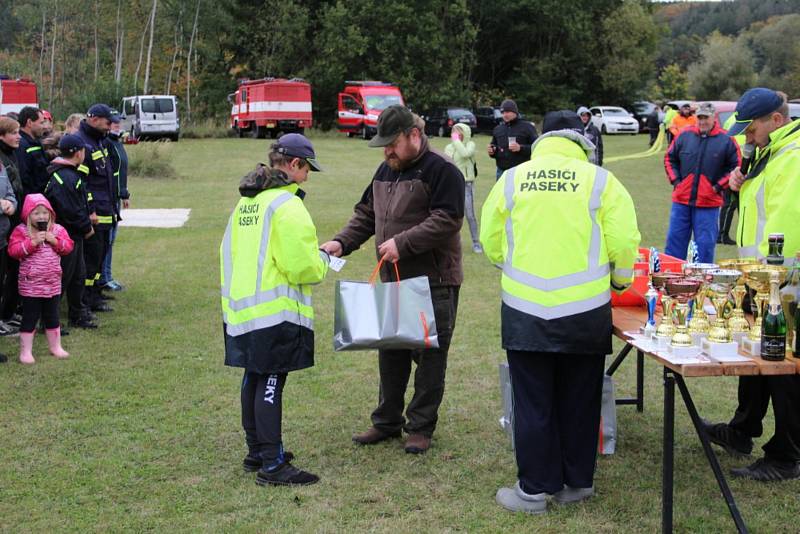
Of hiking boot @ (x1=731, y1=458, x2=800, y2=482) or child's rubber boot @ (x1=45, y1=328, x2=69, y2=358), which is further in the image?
child's rubber boot @ (x1=45, y1=328, x2=69, y2=358)

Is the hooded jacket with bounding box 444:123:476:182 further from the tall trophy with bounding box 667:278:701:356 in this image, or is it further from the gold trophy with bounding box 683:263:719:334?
the tall trophy with bounding box 667:278:701:356

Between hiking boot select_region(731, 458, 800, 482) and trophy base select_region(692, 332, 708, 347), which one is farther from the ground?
trophy base select_region(692, 332, 708, 347)

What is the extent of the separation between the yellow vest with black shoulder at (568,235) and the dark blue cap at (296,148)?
1149mm

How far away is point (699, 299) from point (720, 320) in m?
0.22

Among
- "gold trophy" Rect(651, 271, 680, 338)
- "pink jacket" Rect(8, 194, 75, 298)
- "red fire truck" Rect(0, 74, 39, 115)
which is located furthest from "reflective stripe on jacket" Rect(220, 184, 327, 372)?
"red fire truck" Rect(0, 74, 39, 115)

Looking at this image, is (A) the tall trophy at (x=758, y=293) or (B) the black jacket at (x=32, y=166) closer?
(A) the tall trophy at (x=758, y=293)

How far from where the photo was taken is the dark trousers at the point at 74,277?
7797mm

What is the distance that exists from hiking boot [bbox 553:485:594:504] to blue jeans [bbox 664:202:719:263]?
205 inches

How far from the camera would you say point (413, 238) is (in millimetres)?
4926

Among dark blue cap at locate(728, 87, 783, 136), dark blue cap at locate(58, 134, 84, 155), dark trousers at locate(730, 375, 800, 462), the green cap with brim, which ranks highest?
dark blue cap at locate(728, 87, 783, 136)

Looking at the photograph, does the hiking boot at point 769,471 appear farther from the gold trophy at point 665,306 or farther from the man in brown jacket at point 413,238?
the man in brown jacket at point 413,238

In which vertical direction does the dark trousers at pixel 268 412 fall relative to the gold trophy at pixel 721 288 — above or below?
below

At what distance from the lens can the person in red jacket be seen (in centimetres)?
921

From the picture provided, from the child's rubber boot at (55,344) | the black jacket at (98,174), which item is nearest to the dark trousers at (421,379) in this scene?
the child's rubber boot at (55,344)
